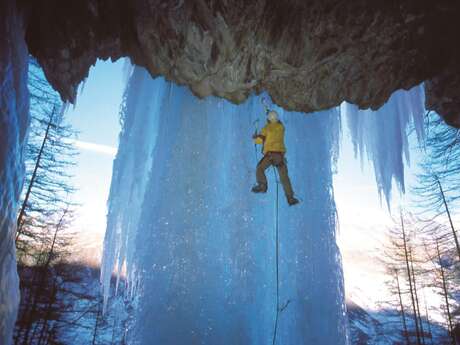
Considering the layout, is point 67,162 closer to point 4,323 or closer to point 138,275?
point 138,275

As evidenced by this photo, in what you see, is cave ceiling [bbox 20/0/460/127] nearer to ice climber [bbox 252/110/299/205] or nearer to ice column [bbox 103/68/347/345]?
ice column [bbox 103/68/347/345]

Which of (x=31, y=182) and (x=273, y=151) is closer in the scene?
(x=273, y=151)

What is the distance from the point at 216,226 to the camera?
5188 mm

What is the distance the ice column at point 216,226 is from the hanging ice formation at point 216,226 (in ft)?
0.06

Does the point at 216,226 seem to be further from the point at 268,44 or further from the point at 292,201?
the point at 268,44

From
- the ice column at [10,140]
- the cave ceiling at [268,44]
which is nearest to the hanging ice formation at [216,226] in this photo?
the cave ceiling at [268,44]

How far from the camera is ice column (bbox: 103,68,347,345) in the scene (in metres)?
4.60

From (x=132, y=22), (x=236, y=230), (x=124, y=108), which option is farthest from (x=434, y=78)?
(x=124, y=108)

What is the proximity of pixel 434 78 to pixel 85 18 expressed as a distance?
6.05m

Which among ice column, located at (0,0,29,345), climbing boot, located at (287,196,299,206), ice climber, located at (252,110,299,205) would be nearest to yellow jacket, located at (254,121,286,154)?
ice climber, located at (252,110,299,205)

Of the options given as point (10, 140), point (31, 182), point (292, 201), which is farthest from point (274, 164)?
point (31, 182)

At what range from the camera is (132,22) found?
4711 millimetres

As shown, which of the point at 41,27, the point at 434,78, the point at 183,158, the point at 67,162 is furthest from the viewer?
the point at 67,162

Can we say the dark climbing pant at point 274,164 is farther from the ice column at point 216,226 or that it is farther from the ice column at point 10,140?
the ice column at point 10,140
